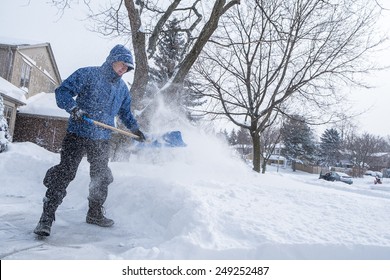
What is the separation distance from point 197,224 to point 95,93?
4.98ft

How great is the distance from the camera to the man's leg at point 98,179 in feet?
10.3

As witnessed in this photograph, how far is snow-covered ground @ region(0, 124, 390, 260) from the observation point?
232 cm

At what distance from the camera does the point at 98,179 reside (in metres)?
3.20

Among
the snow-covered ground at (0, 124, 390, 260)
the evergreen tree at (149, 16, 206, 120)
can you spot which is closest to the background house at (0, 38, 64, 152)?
the evergreen tree at (149, 16, 206, 120)

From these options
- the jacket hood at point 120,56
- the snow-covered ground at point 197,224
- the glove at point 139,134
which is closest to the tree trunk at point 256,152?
the snow-covered ground at point 197,224

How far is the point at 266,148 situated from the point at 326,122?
54.1 ft

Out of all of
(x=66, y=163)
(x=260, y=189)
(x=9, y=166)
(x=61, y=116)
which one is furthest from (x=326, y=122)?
(x=61, y=116)

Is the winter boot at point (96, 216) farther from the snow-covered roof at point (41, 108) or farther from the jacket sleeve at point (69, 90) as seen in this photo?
the snow-covered roof at point (41, 108)

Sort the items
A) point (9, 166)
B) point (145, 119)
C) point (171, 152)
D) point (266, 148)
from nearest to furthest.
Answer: point (9, 166), point (171, 152), point (145, 119), point (266, 148)

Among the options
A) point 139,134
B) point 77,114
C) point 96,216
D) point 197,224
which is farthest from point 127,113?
point 197,224

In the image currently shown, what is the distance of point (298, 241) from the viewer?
2359 millimetres

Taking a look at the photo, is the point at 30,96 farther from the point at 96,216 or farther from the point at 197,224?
the point at 197,224
